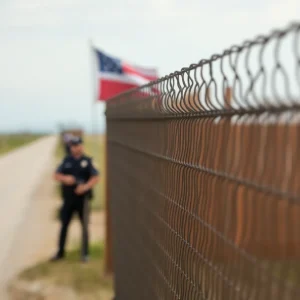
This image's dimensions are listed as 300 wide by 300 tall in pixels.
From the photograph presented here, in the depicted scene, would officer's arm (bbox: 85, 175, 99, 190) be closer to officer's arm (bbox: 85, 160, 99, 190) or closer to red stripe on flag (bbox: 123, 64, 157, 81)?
officer's arm (bbox: 85, 160, 99, 190)

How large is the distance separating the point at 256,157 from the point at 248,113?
0.56 ft

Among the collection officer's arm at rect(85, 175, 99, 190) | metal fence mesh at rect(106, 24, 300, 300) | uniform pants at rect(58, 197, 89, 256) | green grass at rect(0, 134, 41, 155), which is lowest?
green grass at rect(0, 134, 41, 155)

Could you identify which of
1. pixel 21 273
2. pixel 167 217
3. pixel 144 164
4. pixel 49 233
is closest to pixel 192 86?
pixel 167 217

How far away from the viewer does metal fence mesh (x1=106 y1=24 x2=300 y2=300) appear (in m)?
2.42

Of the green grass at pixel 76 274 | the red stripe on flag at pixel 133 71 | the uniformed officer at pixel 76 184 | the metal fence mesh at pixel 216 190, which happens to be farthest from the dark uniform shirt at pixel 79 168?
the metal fence mesh at pixel 216 190

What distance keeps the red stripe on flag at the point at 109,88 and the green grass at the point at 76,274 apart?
2.38m

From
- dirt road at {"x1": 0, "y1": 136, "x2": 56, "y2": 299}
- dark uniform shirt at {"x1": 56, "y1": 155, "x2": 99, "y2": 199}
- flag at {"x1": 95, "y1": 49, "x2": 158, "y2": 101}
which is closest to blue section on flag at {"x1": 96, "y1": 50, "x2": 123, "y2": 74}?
flag at {"x1": 95, "y1": 49, "x2": 158, "y2": 101}

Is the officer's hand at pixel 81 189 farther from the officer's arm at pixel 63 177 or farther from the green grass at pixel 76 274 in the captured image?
the green grass at pixel 76 274

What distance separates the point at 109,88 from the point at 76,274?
3.31 m

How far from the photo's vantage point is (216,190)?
3275 millimetres

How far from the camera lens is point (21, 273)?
36.2 ft

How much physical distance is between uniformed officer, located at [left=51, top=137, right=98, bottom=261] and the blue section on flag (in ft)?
5.19

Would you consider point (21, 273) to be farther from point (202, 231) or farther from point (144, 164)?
point (202, 231)

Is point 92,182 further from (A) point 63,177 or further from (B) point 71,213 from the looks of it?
(B) point 71,213
